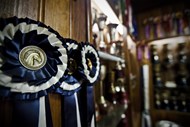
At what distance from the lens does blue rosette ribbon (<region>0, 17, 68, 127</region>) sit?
0.30 metres

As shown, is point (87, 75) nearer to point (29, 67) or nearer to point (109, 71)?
point (29, 67)

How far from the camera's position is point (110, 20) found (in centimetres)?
87

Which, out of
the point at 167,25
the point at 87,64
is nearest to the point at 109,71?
the point at 87,64

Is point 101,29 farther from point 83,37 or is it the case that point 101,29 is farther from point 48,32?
point 48,32

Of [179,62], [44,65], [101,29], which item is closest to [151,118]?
[179,62]

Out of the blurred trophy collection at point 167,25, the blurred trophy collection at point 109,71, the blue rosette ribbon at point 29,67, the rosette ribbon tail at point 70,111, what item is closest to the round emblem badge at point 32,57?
the blue rosette ribbon at point 29,67

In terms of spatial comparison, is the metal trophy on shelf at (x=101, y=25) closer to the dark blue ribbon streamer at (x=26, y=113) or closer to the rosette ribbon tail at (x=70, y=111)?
the rosette ribbon tail at (x=70, y=111)

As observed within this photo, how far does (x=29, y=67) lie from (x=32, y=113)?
0.11 m

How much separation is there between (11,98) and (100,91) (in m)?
0.62

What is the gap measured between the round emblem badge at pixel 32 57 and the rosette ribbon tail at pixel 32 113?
8 centimetres

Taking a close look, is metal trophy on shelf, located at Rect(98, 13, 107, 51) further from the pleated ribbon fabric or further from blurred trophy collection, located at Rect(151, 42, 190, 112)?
blurred trophy collection, located at Rect(151, 42, 190, 112)

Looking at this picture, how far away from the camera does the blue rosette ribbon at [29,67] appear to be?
1.00ft

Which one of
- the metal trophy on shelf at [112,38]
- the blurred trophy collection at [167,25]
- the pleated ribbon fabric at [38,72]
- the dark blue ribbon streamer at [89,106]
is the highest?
the blurred trophy collection at [167,25]

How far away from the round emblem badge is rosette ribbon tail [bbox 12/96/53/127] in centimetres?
8
